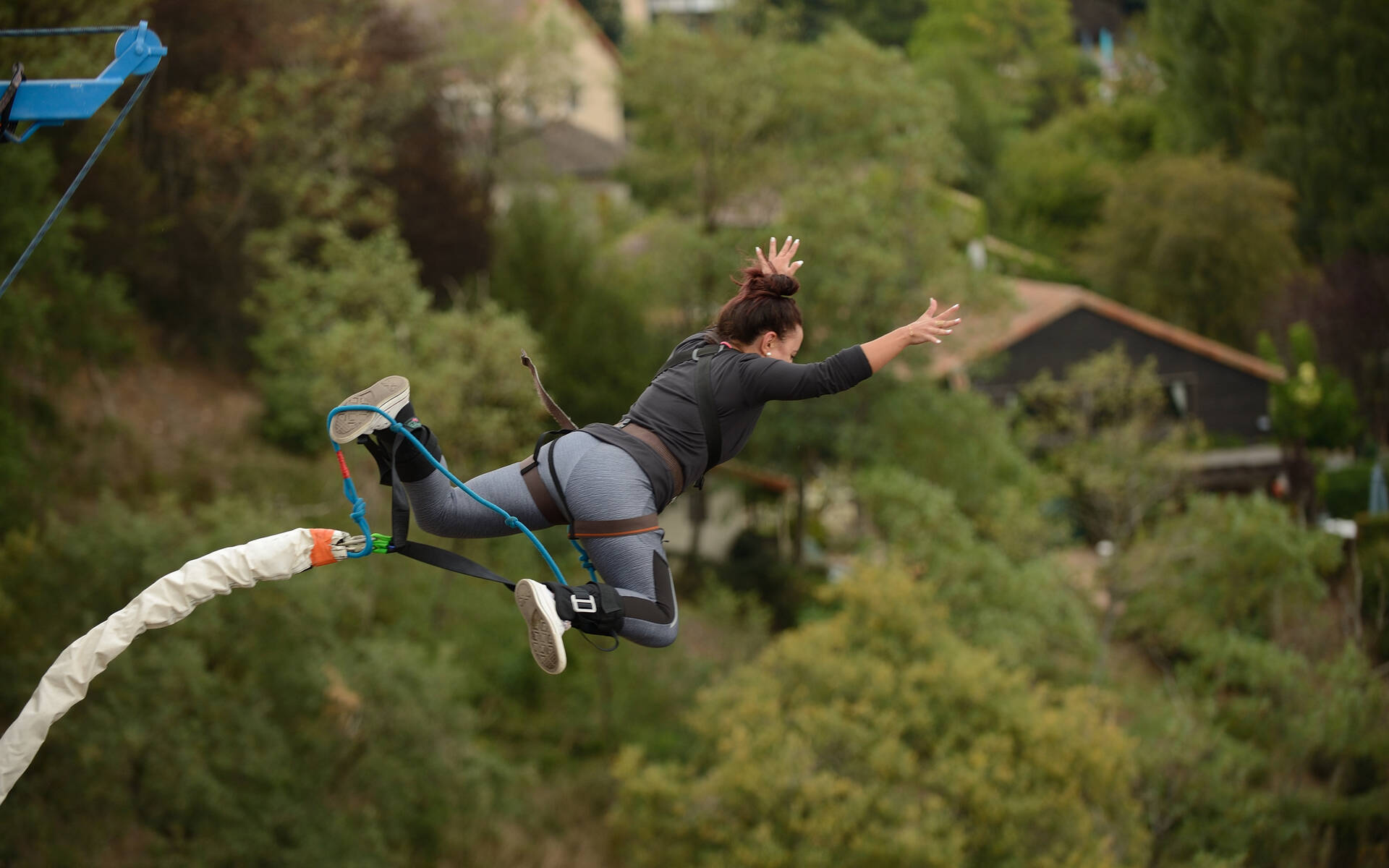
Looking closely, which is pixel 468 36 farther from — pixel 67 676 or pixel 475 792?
pixel 67 676

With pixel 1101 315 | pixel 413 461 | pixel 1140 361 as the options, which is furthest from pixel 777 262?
pixel 1140 361

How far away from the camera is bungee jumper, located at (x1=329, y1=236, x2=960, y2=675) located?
172 inches

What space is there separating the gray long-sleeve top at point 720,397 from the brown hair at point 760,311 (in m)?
0.10

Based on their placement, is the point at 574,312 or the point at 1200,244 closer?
the point at 574,312

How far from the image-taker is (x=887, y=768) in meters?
14.3

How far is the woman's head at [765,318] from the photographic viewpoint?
4707 mm

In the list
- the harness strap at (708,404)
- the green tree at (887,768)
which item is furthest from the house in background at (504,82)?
the harness strap at (708,404)

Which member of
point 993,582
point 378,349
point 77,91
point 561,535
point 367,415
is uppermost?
point 77,91

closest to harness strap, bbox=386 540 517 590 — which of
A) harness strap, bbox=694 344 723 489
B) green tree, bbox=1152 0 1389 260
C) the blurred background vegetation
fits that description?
Result: harness strap, bbox=694 344 723 489

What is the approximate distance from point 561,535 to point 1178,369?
735 inches

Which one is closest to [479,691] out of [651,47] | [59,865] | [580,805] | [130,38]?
[580,805]

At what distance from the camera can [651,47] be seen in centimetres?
2505

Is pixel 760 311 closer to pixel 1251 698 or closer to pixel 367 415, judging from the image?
pixel 367 415

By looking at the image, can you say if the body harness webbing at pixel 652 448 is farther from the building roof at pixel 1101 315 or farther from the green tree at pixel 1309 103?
the green tree at pixel 1309 103
